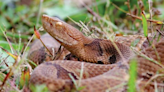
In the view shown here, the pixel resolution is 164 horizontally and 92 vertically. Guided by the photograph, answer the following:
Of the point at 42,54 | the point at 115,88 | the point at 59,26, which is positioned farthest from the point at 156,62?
the point at 42,54

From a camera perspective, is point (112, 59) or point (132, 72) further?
point (112, 59)

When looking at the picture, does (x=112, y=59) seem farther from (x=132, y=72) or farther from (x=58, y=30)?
(x=132, y=72)

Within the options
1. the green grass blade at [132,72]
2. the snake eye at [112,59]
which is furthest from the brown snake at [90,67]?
the green grass blade at [132,72]

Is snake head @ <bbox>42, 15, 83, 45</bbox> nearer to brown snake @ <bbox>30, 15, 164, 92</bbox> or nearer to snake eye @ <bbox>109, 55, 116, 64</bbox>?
brown snake @ <bbox>30, 15, 164, 92</bbox>

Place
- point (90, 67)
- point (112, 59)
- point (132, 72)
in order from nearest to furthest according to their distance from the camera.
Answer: point (132, 72) < point (90, 67) < point (112, 59)

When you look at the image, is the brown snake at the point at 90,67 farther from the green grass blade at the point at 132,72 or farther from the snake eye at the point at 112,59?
the green grass blade at the point at 132,72

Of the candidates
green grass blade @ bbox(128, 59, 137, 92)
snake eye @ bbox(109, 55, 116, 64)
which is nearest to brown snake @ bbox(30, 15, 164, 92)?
snake eye @ bbox(109, 55, 116, 64)

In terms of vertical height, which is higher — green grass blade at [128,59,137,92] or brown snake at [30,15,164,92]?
green grass blade at [128,59,137,92]

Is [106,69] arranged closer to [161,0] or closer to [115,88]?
[115,88]

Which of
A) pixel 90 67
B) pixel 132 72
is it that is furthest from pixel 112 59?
pixel 132 72
